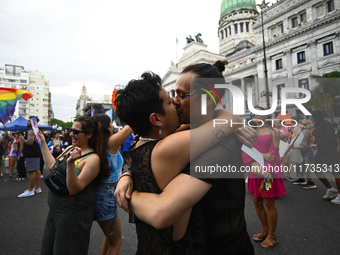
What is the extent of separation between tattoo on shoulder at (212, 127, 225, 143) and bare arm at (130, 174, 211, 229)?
232 mm

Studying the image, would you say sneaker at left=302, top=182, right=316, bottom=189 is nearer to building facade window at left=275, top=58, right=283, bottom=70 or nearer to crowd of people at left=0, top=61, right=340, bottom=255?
crowd of people at left=0, top=61, right=340, bottom=255

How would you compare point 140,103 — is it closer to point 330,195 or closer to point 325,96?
point 330,195

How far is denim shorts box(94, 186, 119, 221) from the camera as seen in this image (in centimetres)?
244

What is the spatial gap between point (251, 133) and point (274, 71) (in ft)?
119

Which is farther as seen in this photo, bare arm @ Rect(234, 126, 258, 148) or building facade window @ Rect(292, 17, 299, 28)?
building facade window @ Rect(292, 17, 299, 28)

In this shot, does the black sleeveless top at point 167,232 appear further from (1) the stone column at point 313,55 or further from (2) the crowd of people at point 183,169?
(1) the stone column at point 313,55

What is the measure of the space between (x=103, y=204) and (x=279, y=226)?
334 cm

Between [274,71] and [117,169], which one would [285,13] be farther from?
[117,169]

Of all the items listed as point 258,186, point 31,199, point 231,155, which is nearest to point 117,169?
point 231,155

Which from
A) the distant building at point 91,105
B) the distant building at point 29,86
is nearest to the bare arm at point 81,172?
the distant building at point 91,105

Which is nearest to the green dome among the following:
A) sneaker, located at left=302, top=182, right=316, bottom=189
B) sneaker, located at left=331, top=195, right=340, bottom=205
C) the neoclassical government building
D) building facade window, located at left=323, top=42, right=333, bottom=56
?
the neoclassical government building

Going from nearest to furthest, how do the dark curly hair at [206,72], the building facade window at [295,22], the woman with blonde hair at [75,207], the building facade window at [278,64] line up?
the dark curly hair at [206,72]
the woman with blonde hair at [75,207]
the building facade window at [295,22]
the building facade window at [278,64]

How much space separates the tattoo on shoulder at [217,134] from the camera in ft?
3.35

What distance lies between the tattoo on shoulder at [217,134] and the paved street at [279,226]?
2890mm
